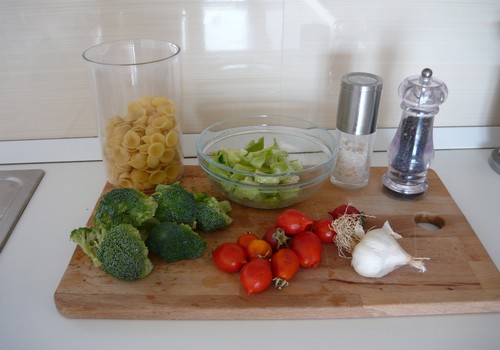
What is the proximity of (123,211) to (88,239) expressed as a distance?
88mm

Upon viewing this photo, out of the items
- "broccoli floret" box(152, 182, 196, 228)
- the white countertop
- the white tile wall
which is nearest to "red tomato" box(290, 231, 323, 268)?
the white countertop

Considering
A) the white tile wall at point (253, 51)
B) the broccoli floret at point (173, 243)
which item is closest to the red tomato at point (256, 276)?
the broccoli floret at point (173, 243)

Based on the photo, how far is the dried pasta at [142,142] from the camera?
1.13 meters

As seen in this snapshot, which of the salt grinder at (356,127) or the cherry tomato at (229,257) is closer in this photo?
the cherry tomato at (229,257)

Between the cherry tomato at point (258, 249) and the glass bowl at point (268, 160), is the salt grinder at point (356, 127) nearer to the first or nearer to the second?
the glass bowl at point (268, 160)

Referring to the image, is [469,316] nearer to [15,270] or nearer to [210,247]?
[210,247]

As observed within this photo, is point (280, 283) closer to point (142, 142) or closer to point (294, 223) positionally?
point (294, 223)

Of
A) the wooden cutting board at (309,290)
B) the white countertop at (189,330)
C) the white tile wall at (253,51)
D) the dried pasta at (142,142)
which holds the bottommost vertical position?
the white countertop at (189,330)

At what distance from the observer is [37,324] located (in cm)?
86

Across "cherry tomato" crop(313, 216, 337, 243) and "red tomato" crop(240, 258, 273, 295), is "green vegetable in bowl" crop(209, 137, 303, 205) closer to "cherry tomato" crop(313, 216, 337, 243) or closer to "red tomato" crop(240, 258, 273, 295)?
"cherry tomato" crop(313, 216, 337, 243)

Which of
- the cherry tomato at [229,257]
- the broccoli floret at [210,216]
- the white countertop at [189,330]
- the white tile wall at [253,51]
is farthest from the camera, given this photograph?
the white tile wall at [253,51]

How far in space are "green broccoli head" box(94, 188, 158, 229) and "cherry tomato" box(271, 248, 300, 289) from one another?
0.91 feet

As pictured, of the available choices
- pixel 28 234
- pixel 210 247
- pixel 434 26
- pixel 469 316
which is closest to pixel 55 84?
pixel 28 234

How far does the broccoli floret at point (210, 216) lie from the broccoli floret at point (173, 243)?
0.19ft
